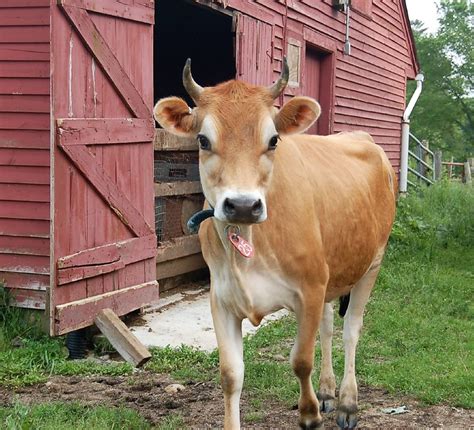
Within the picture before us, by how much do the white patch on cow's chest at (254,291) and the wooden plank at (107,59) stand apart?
3.00m

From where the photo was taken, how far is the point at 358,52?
14141 mm

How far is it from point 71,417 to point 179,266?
165 inches

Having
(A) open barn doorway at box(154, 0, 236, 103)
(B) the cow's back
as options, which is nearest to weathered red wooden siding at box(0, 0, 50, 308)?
(B) the cow's back

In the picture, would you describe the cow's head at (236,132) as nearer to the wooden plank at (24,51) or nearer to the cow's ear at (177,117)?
the cow's ear at (177,117)

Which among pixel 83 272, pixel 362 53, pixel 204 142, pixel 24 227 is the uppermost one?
pixel 362 53

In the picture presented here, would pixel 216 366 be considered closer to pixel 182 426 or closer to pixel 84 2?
pixel 182 426

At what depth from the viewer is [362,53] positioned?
14438 mm

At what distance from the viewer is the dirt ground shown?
4551mm

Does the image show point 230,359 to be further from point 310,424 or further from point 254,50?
point 254,50

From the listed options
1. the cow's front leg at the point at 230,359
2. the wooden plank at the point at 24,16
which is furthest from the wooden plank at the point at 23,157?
the cow's front leg at the point at 230,359

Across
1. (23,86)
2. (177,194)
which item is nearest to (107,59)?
(23,86)

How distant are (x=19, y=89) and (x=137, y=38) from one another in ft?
4.30

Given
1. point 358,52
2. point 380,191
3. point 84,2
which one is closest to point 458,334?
point 380,191

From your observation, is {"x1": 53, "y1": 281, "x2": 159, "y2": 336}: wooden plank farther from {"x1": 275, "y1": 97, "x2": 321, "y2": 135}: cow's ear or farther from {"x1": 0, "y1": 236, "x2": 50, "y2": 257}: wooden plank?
{"x1": 275, "y1": 97, "x2": 321, "y2": 135}: cow's ear
